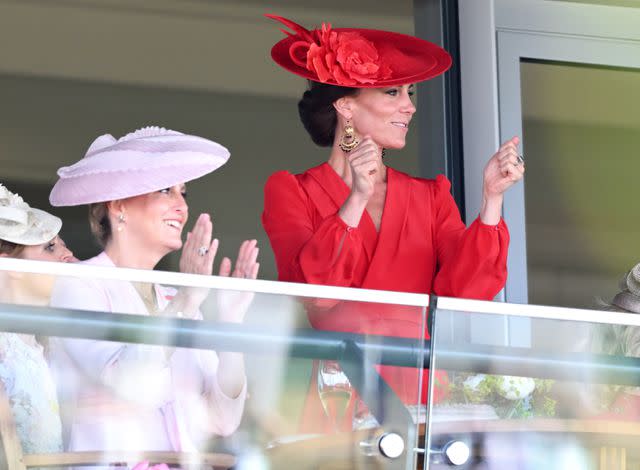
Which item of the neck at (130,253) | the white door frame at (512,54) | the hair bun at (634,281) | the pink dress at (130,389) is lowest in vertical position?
the pink dress at (130,389)

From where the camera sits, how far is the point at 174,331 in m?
1.72

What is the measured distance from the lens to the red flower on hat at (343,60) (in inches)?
108

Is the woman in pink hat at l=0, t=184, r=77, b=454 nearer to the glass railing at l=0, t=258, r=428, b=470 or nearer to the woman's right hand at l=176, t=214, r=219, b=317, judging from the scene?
the glass railing at l=0, t=258, r=428, b=470

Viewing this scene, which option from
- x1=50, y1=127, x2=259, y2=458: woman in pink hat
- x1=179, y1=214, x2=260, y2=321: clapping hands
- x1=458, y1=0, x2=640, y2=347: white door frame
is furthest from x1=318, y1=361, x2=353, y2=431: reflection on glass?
x1=458, y1=0, x2=640, y2=347: white door frame

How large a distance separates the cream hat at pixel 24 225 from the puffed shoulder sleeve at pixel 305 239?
0.67 meters

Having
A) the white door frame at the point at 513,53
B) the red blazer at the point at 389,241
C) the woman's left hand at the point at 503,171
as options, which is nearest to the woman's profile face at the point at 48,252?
the red blazer at the point at 389,241

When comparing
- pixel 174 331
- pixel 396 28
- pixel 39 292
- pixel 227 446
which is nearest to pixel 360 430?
pixel 227 446

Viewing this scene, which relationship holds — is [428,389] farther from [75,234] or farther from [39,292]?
[75,234]

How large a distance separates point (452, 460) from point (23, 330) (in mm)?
608

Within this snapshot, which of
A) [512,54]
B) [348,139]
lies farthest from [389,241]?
[512,54]

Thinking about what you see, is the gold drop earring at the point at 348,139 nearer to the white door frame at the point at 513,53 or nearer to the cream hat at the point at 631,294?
the cream hat at the point at 631,294

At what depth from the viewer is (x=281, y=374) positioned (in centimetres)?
174

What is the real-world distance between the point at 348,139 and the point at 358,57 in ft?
0.58

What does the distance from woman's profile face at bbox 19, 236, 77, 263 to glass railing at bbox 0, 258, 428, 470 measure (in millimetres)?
1326
